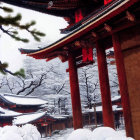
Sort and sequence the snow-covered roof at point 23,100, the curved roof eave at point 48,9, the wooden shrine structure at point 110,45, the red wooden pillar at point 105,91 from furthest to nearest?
1. the snow-covered roof at point 23,100
2. the curved roof eave at point 48,9
3. the red wooden pillar at point 105,91
4. the wooden shrine structure at point 110,45

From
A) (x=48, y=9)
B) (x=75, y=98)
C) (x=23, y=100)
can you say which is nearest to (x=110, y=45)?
(x=75, y=98)

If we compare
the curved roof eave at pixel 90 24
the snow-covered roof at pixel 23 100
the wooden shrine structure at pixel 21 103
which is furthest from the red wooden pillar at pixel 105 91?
the snow-covered roof at pixel 23 100

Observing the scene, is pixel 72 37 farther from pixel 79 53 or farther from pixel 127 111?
pixel 127 111

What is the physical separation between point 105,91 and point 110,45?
2231mm

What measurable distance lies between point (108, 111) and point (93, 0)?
5085mm

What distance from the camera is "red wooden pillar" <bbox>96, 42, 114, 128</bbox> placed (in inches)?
319

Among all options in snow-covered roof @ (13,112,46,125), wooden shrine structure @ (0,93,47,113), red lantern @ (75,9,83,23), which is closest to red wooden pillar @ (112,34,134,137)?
red lantern @ (75,9,83,23)

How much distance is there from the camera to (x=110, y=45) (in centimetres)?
948

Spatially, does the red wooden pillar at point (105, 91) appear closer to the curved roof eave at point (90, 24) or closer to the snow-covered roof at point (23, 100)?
the curved roof eave at point (90, 24)

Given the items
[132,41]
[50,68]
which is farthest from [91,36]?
[50,68]

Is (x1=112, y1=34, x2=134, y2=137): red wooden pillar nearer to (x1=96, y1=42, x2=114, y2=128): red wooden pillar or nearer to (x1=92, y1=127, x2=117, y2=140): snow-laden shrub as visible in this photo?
(x1=96, y1=42, x2=114, y2=128): red wooden pillar

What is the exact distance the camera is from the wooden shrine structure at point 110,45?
7273 millimetres

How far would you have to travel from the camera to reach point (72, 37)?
8539 mm

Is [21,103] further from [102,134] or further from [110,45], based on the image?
[102,134]
